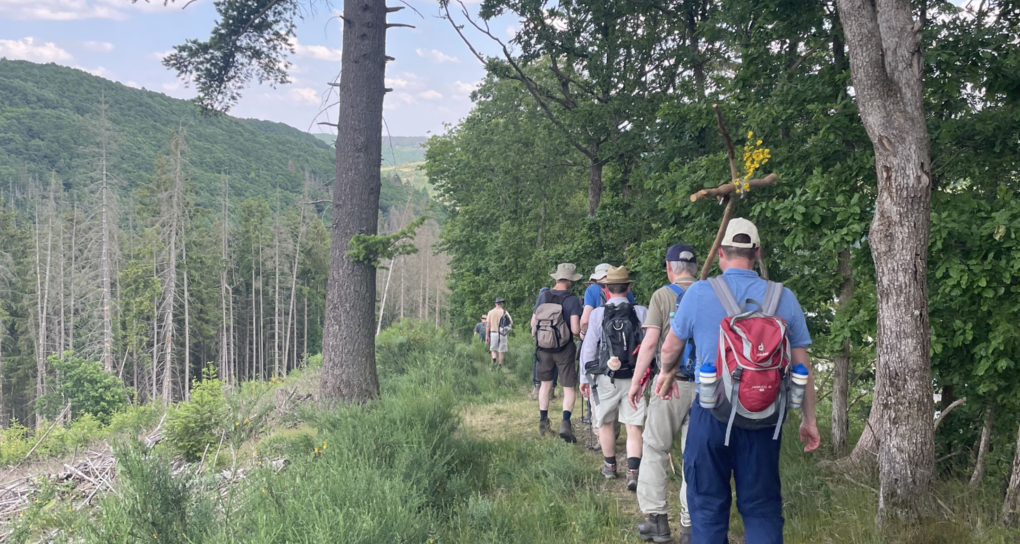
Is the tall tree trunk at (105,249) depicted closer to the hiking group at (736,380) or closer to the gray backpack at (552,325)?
the gray backpack at (552,325)

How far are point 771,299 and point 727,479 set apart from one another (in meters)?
0.95

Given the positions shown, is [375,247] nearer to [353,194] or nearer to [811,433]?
[353,194]

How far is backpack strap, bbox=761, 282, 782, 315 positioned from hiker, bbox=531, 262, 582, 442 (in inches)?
146

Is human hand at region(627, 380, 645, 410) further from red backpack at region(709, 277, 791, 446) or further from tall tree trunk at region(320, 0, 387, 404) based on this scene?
tall tree trunk at region(320, 0, 387, 404)

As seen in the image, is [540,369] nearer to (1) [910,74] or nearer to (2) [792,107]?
(2) [792,107]

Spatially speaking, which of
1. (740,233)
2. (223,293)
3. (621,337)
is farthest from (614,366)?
(223,293)

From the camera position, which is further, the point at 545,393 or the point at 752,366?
the point at 545,393

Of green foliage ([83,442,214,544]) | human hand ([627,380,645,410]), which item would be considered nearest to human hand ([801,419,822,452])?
human hand ([627,380,645,410])

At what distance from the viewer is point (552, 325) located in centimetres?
680

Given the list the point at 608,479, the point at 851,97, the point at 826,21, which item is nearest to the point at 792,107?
the point at 851,97

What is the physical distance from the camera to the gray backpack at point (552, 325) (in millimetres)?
→ 6793

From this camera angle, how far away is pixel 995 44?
4.44 metres

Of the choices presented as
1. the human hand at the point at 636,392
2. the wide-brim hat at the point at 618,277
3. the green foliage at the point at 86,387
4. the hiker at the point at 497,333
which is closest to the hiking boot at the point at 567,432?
the wide-brim hat at the point at 618,277

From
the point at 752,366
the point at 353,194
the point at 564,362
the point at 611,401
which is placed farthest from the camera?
the point at 353,194
